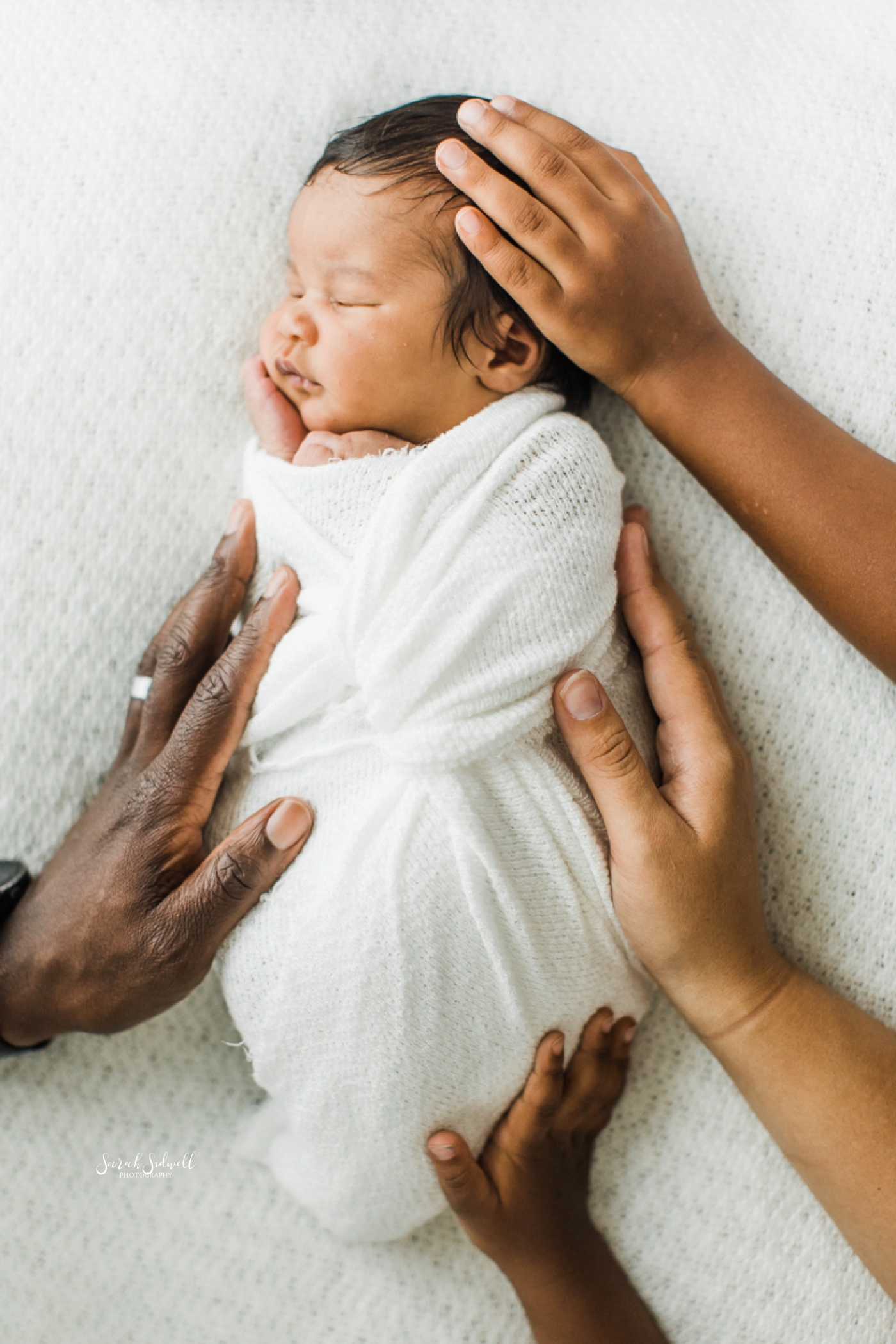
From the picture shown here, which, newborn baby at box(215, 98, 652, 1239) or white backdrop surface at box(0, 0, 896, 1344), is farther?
white backdrop surface at box(0, 0, 896, 1344)

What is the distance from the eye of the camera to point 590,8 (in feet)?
3.62

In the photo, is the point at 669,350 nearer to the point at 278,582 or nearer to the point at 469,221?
the point at 469,221

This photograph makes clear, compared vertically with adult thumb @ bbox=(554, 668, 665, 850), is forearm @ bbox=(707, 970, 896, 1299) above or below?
below

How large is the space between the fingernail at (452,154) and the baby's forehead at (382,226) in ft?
0.14

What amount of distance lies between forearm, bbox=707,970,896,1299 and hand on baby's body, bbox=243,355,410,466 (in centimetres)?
72

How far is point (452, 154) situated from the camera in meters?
0.91

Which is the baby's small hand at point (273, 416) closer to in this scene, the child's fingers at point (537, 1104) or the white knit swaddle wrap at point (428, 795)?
the white knit swaddle wrap at point (428, 795)

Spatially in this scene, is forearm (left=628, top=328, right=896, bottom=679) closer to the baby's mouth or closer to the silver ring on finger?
the baby's mouth

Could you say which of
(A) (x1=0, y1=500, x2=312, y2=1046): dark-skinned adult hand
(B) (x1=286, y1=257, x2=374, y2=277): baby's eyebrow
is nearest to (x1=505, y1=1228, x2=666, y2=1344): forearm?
(A) (x1=0, y1=500, x2=312, y2=1046): dark-skinned adult hand

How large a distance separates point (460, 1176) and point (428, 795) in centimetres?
41

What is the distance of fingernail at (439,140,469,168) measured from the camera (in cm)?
91

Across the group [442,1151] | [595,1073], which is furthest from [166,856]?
[595,1073]

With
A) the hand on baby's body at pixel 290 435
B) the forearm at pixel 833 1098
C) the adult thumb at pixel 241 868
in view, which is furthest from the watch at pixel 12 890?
the forearm at pixel 833 1098

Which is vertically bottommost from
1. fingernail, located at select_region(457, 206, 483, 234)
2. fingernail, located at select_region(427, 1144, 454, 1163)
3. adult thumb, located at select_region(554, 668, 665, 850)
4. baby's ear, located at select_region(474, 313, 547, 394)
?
fingernail, located at select_region(427, 1144, 454, 1163)
